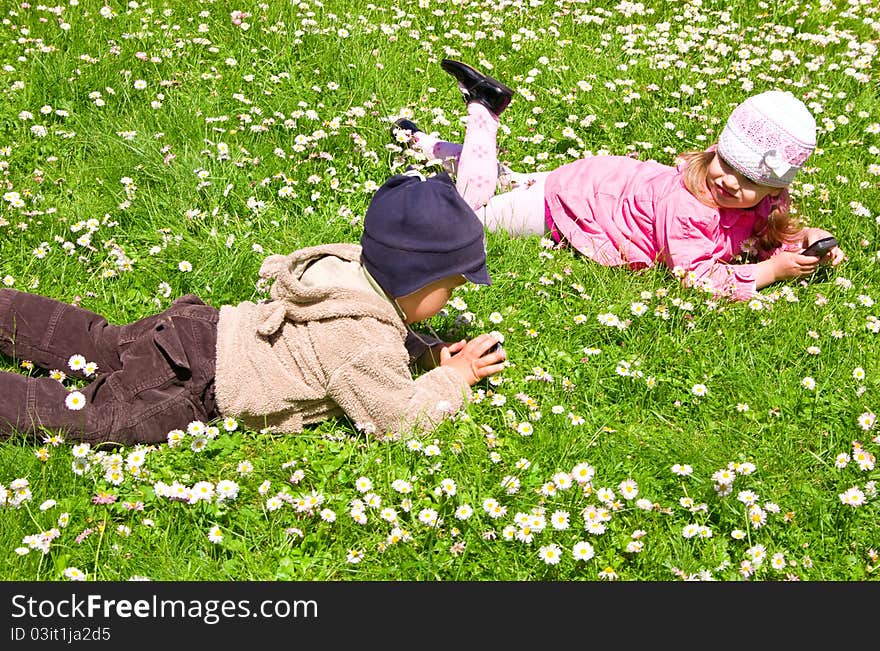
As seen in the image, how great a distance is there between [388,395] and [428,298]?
41cm

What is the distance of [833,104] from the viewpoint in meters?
6.94

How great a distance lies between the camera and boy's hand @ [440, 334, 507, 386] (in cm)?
405

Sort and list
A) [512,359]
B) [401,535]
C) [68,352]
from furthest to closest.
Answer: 1. [512,359]
2. [68,352]
3. [401,535]

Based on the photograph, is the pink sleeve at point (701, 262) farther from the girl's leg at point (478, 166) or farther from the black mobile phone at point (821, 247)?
the girl's leg at point (478, 166)

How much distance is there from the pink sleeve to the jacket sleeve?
172cm

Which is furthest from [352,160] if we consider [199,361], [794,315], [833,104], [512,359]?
[833,104]

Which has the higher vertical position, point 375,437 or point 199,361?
point 199,361

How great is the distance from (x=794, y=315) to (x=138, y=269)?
10.9 ft

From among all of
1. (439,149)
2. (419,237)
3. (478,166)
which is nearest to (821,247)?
(478,166)

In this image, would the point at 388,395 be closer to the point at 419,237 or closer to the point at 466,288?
the point at 419,237

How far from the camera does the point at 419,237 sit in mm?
3531

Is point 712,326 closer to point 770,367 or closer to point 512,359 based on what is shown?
point 770,367

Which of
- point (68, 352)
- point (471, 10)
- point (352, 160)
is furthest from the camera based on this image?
point (471, 10)

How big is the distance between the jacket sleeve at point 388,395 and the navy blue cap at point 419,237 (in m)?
0.29
